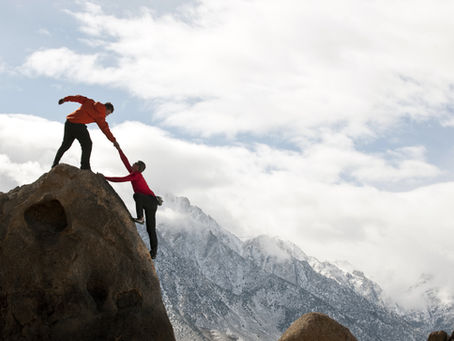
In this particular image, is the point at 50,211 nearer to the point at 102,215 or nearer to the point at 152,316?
the point at 102,215

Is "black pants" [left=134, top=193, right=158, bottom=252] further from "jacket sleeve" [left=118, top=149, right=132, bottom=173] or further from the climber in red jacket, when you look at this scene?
"jacket sleeve" [left=118, top=149, right=132, bottom=173]

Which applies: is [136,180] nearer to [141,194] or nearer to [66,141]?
[141,194]

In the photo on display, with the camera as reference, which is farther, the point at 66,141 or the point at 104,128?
the point at 66,141

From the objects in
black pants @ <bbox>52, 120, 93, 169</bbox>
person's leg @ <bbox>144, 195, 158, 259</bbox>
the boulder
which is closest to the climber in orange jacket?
black pants @ <bbox>52, 120, 93, 169</bbox>

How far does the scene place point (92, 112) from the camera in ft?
Result: 75.8

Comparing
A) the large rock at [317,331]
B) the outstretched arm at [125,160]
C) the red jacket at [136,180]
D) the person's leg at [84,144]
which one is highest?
the person's leg at [84,144]

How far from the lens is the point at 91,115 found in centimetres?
2308

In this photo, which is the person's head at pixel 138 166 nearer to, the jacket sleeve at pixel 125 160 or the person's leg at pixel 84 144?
the jacket sleeve at pixel 125 160

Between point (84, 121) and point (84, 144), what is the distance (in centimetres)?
90

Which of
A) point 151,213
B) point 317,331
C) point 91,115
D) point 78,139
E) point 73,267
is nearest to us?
point 73,267

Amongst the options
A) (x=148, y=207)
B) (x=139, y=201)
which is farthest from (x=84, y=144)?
(x=148, y=207)

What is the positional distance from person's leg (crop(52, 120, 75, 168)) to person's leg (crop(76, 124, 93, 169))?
285 mm

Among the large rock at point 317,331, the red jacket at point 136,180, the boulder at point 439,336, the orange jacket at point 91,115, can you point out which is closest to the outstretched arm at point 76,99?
the orange jacket at point 91,115

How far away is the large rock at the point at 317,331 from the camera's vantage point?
27.1m
